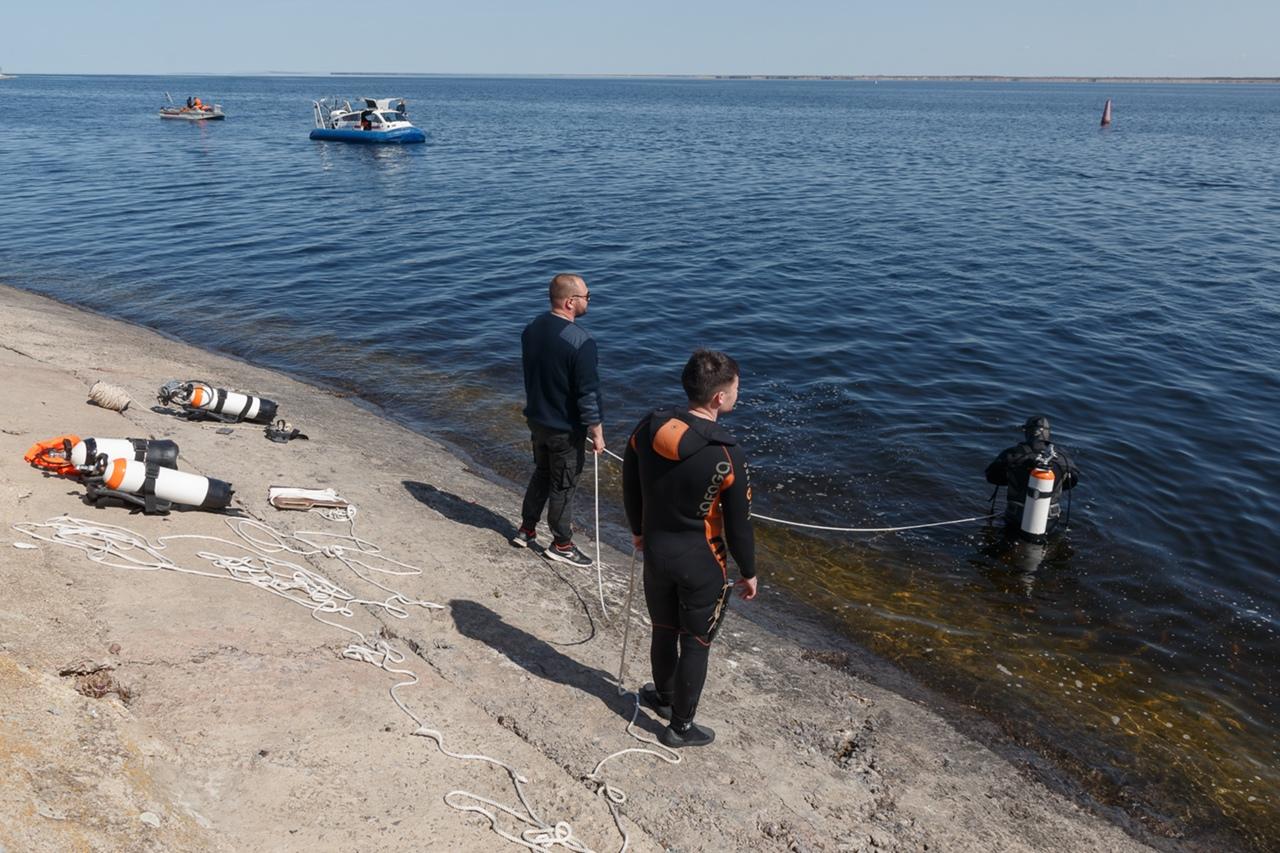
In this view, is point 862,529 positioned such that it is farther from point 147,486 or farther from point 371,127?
point 371,127

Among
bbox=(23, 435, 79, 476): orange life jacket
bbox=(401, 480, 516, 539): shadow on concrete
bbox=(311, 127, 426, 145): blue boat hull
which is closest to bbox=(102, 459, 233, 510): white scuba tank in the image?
bbox=(23, 435, 79, 476): orange life jacket

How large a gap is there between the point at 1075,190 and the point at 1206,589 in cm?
3068

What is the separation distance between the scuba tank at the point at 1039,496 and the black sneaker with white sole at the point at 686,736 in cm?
Result: 524

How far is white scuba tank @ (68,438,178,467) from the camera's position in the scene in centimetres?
728

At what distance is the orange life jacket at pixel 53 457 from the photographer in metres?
7.29

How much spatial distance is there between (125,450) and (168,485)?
78cm

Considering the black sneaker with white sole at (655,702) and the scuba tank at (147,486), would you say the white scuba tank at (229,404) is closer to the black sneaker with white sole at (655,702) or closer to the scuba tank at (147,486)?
the scuba tank at (147,486)

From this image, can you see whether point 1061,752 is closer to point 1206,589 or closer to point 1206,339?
point 1206,589

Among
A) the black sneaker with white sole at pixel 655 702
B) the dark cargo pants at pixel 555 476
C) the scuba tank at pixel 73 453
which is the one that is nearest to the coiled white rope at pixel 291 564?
A: the black sneaker with white sole at pixel 655 702

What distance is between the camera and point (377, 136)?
53969mm

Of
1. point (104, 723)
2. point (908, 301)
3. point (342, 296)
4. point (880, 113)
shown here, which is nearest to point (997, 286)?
point (908, 301)

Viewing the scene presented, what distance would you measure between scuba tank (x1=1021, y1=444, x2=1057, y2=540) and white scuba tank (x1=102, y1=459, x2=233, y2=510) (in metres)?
7.79

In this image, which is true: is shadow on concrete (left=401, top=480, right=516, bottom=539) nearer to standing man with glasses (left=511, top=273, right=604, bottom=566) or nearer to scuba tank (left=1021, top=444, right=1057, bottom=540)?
standing man with glasses (left=511, top=273, right=604, bottom=566)

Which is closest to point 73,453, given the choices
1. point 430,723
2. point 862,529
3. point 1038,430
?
point 430,723
